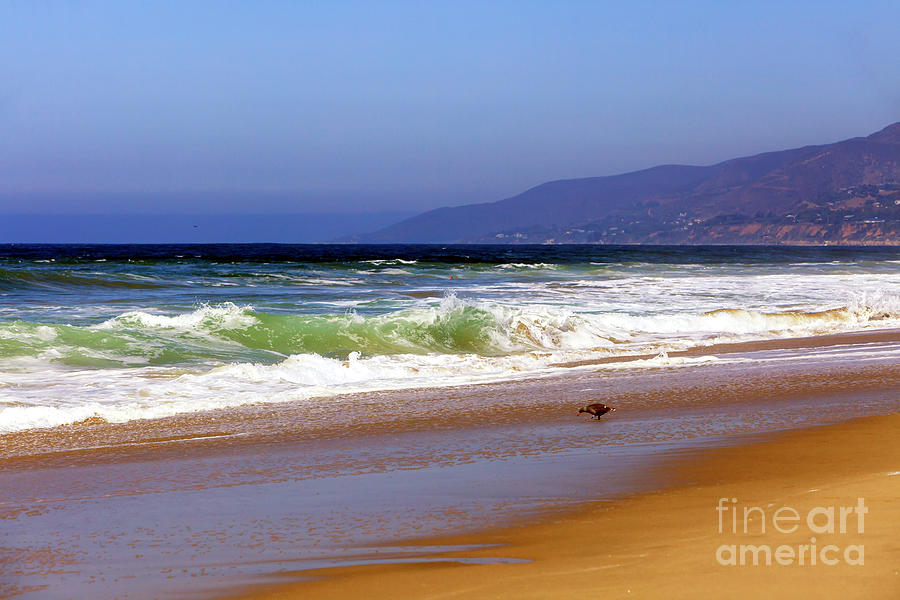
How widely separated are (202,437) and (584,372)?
5222 mm

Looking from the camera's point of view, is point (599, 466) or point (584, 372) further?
point (584, 372)

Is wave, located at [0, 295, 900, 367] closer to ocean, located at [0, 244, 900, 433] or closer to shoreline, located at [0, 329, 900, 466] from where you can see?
ocean, located at [0, 244, 900, 433]

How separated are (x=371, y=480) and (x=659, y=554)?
6.88 feet

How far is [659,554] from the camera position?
349cm

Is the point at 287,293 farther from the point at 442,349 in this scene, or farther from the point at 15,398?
the point at 15,398

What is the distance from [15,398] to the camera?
8.31 meters

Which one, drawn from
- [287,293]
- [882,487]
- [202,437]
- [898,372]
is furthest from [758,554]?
[287,293]

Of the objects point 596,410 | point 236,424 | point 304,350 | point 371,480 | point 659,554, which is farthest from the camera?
point 304,350

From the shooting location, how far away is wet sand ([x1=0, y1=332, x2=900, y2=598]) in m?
3.65

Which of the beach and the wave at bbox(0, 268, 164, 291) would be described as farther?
the wave at bbox(0, 268, 164, 291)

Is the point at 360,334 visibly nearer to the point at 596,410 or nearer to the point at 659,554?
the point at 596,410

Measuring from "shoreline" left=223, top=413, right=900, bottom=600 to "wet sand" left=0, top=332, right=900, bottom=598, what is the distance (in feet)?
0.08

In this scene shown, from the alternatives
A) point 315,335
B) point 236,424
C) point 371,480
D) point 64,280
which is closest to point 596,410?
point 371,480

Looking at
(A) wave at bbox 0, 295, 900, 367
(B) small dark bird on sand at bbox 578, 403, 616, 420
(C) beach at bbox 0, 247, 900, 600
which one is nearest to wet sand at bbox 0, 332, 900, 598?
(C) beach at bbox 0, 247, 900, 600
